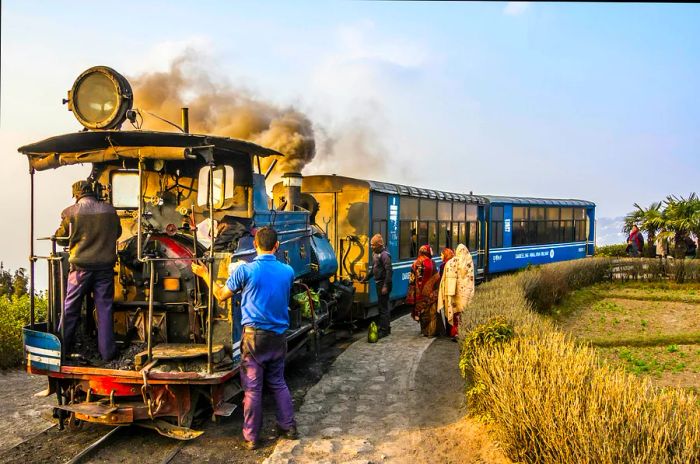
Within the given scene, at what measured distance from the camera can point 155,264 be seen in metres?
6.29

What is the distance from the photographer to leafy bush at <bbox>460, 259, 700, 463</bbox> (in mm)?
3785

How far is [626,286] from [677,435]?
18215 millimetres

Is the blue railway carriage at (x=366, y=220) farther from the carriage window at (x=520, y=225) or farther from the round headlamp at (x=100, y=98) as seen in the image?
the carriage window at (x=520, y=225)

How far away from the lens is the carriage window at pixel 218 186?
22.5 feet

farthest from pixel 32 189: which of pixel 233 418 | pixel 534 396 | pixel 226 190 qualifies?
pixel 534 396

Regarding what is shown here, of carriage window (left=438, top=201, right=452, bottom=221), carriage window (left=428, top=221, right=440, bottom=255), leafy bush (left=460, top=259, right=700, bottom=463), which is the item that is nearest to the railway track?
leafy bush (left=460, top=259, right=700, bottom=463)

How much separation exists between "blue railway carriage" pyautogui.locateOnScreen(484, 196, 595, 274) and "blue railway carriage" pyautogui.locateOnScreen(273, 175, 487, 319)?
5.86 m

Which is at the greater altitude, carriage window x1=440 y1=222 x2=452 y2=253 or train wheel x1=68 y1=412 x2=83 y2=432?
carriage window x1=440 y1=222 x2=452 y2=253

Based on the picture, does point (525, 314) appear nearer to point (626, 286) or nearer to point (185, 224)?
point (185, 224)

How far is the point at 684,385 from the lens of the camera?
8.70 metres

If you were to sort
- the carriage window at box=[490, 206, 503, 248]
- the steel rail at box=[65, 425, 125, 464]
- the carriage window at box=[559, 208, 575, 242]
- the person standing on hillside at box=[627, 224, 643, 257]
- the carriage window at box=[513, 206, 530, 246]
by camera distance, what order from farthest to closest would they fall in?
the carriage window at box=[559, 208, 575, 242] → the person standing on hillside at box=[627, 224, 643, 257] → the carriage window at box=[513, 206, 530, 246] → the carriage window at box=[490, 206, 503, 248] → the steel rail at box=[65, 425, 125, 464]

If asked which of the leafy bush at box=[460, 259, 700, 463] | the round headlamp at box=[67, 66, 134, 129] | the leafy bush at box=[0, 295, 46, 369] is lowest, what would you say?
the leafy bush at box=[0, 295, 46, 369]

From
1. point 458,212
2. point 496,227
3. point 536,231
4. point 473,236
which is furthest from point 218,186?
point 536,231

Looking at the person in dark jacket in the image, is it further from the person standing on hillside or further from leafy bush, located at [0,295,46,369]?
the person standing on hillside
